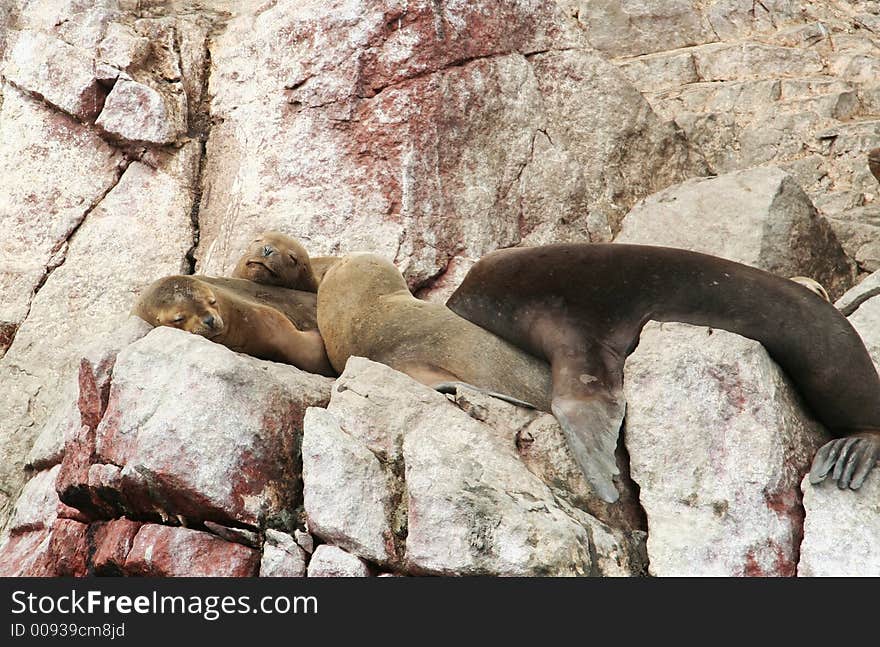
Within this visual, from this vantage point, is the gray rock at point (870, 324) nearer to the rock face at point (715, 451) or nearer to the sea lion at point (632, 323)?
the sea lion at point (632, 323)

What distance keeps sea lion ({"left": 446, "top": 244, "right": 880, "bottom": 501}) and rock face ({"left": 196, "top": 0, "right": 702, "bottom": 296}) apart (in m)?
2.01

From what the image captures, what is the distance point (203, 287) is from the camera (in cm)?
565

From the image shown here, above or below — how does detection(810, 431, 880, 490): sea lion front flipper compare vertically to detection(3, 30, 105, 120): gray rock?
above

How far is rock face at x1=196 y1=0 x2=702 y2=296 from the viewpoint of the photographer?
7.52m

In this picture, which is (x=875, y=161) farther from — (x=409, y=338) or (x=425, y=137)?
(x=409, y=338)

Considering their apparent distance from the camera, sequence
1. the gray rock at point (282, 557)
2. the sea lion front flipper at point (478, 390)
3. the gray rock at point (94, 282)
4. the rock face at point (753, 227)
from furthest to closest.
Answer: the rock face at point (753, 227), the gray rock at point (94, 282), the sea lion front flipper at point (478, 390), the gray rock at point (282, 557)

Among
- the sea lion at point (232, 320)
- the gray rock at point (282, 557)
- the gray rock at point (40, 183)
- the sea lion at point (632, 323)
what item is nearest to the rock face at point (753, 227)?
the sea lion at point (632, 323)

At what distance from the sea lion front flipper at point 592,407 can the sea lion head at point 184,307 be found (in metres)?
1.56

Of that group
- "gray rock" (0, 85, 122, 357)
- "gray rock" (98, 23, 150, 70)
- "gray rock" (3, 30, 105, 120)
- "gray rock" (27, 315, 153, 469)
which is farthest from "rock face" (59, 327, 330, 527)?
"gray rock" (98, 23, 150, 70)

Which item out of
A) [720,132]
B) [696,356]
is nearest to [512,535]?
[696,356]

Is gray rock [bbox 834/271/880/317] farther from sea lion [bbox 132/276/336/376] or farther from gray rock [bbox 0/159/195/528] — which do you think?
gray rock [bbox 0/159/195/528]

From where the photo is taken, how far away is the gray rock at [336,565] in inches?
165

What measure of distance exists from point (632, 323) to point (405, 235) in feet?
8.43

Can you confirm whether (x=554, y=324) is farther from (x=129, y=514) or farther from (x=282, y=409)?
(x=129, y=514)
